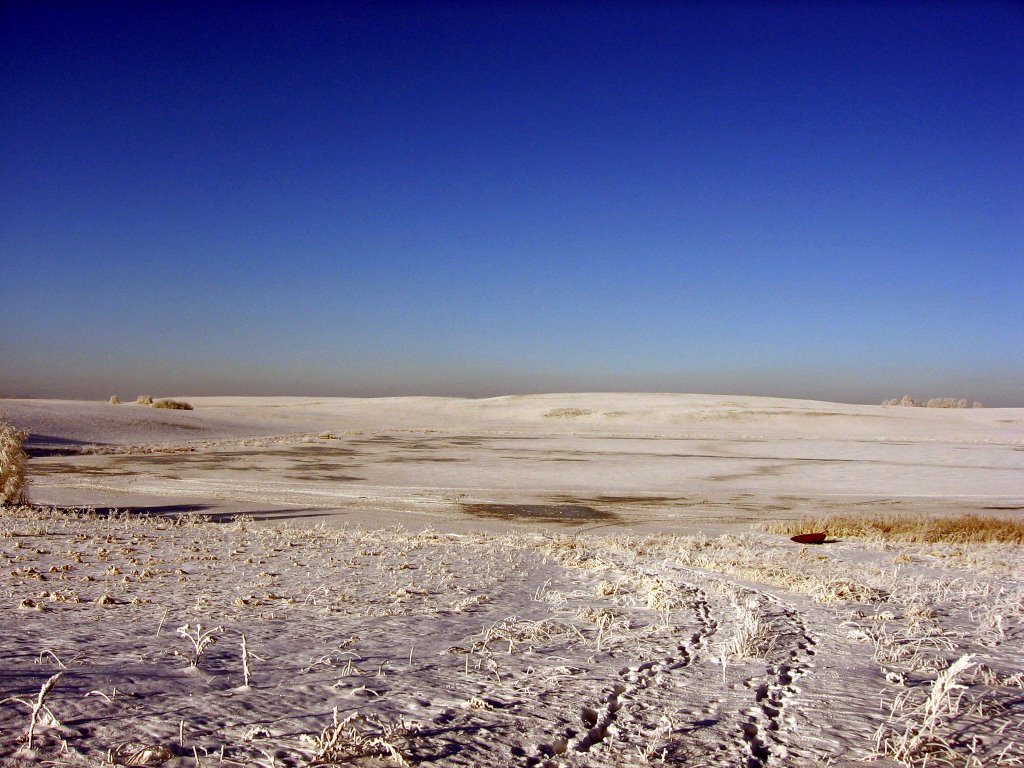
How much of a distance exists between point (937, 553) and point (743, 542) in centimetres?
303

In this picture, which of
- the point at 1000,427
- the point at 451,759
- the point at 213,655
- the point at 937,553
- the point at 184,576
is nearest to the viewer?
the point at 451,759

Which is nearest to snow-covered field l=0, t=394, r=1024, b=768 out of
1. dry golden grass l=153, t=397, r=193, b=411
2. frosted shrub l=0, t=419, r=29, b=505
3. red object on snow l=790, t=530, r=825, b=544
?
red object on snow l=790, t=530, r=825, b=544

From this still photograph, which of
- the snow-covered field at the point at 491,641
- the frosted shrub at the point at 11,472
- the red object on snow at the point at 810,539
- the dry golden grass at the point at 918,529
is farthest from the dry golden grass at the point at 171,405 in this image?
the red object on snow at the point at 810,539

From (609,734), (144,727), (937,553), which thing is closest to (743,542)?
(937,553)

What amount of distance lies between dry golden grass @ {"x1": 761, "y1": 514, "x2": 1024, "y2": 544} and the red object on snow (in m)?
1.02

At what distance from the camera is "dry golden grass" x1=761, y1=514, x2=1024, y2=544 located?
15.0 metres

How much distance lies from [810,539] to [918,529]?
10.4ft

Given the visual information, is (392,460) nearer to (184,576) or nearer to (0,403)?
(184,576)

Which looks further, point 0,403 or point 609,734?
point 0,403

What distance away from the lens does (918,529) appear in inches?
616

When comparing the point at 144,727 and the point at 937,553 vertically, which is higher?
the point at 144,727

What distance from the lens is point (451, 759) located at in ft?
12.0

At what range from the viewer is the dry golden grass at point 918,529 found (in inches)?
592

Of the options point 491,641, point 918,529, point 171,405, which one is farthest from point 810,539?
point 171,405
